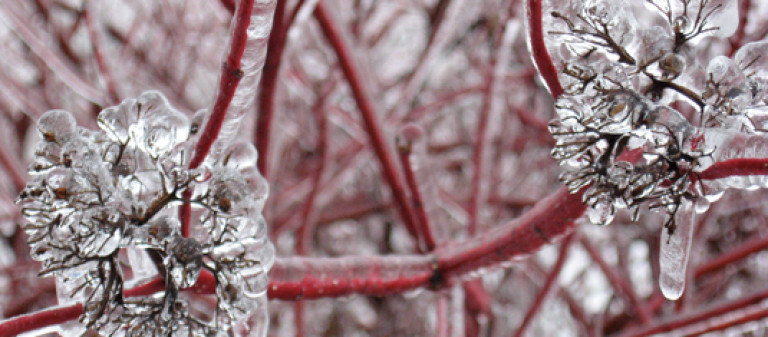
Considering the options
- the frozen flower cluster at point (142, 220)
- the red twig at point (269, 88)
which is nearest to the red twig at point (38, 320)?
the frozen flower cluster at point (142, 220)

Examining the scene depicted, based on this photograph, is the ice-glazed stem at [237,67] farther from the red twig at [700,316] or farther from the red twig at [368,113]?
the red twig at [700,316]

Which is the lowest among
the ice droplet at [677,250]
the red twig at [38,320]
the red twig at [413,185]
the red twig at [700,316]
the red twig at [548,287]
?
the red twig at [548,287]

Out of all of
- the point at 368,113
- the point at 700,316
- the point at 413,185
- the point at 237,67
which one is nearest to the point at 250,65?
the point at 237,67

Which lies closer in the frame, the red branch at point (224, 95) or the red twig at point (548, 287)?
the red branch at point (224, 95)

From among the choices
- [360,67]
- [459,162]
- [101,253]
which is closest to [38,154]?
[101,253]

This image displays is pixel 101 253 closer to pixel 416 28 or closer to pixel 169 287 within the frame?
pixel 169 287

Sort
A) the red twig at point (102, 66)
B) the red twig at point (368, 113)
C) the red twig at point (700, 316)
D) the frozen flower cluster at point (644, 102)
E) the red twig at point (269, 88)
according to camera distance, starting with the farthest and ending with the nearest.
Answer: the red twig at point (102, 66)
the red twig at point (368, 113)
the red twig at point (700, 316)
the red twig at point (269, 88)
the frozen flower cluster at point (644, 102)
